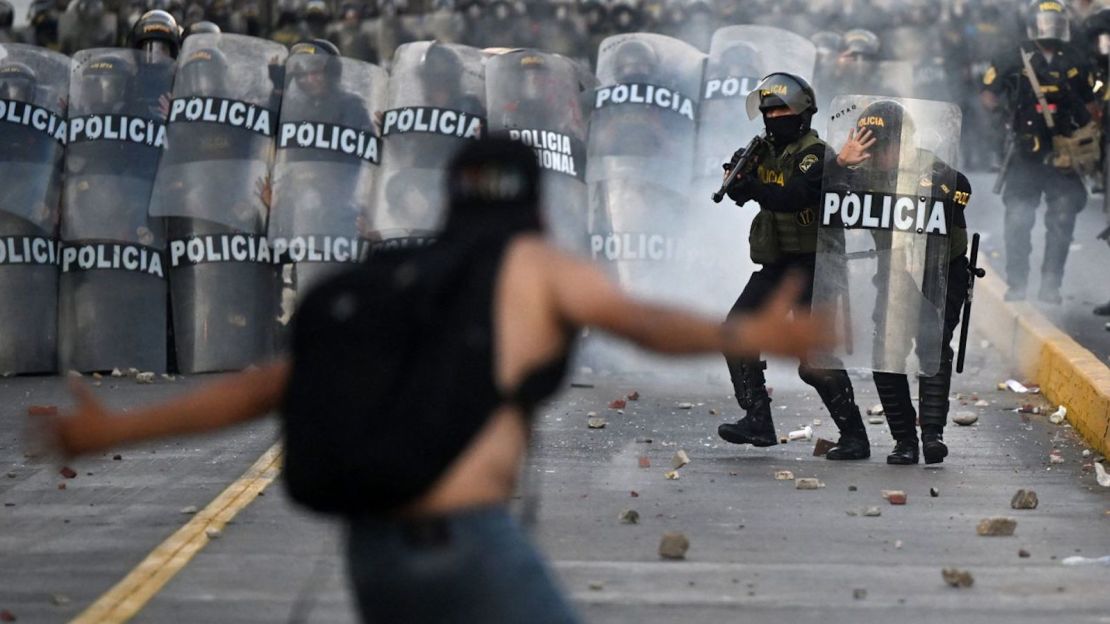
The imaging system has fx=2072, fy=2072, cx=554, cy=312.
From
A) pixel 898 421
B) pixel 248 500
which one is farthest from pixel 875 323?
pixel 248 500

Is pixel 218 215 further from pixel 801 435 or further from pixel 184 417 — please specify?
pixel 184 417

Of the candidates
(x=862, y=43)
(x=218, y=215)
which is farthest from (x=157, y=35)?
(x=862, y=43)

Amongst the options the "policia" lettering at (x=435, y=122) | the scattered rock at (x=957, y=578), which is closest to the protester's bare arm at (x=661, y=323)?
the scattered rock at (x=957, y=578)

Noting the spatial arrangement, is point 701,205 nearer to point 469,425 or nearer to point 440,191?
point 440,191

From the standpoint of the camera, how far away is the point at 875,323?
9.35 metres

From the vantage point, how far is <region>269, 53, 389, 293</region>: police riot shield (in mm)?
12477

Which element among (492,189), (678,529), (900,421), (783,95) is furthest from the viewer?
(900,421)

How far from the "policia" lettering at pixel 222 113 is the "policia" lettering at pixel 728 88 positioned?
2.87 metres

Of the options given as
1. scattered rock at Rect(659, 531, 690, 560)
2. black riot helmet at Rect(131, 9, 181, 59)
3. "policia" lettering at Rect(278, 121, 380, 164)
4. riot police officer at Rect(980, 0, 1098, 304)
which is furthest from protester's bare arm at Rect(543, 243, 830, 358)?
riot police officer at Rect(980, 0, 1098, 304)

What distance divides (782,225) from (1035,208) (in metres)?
5.51

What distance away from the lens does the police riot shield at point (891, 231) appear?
9.19 metres

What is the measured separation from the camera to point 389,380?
10.7 feet

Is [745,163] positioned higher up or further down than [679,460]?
higher up

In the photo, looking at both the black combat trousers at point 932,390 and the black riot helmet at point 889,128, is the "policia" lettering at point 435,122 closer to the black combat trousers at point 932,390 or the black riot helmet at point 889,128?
the black riot helmet at point 889,128
